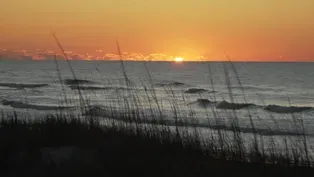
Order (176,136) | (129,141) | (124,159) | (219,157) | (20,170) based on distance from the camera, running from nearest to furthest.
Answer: (20,170) < (124,159) < (129,141) < (219,157) < (176,136)

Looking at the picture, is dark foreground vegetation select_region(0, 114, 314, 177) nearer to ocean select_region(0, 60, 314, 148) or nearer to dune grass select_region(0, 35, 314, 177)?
dune grass select_region(0, 35, 314, 177)

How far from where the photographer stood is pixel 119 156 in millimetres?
5406

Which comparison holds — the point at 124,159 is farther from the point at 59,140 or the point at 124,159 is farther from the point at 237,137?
the point at 237,137

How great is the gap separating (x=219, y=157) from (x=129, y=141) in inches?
55.4

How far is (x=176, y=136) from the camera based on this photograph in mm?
7176

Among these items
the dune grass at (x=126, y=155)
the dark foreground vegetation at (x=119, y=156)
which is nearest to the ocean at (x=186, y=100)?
the dune grass at (x=126, y=155)

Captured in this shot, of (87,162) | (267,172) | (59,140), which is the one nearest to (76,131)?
(59,140)

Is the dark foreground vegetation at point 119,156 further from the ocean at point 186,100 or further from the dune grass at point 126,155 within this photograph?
the ocean at point 186,100

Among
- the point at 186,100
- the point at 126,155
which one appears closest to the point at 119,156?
the point at 126,155

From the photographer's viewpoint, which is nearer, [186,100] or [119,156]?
[119,156]

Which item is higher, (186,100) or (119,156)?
(119,156)

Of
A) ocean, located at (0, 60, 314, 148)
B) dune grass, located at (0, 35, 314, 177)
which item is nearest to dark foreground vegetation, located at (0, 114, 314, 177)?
dune grass, located at (0, 35, 314, 177)

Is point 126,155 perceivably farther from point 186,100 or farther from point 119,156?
point 186,100

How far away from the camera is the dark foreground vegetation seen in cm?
501
